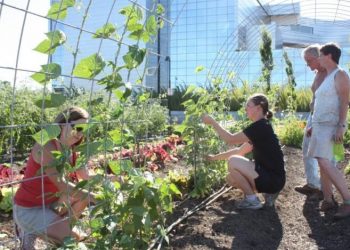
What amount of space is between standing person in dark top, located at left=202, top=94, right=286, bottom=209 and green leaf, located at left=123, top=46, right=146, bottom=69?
1598 millimetres

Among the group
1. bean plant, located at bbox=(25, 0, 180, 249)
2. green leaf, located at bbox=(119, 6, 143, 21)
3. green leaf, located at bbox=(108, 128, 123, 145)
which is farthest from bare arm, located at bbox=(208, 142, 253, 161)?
green leaf, located at bbox=(119, 6, 143, 21)

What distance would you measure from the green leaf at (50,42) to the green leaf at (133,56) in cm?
43

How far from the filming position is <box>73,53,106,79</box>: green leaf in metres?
2.02

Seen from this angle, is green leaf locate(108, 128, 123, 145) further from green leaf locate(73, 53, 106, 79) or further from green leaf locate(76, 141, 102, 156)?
green leaf locate(73, 53, 106, 79)

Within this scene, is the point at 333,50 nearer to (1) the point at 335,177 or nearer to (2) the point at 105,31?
(1) the point at 335,177

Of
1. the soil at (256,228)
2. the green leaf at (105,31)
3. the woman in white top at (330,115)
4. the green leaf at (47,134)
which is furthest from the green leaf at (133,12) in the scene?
the woman in white top at (330,115)

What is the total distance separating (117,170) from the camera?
233 centimetres

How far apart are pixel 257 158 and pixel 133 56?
6.33 feet

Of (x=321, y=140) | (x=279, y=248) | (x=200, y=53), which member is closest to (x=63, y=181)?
(x=279, y=248)

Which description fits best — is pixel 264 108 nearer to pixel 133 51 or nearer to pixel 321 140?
pixel 321 140

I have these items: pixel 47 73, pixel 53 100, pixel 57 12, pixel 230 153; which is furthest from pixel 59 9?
pixel 230 153

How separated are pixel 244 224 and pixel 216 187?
119 cm

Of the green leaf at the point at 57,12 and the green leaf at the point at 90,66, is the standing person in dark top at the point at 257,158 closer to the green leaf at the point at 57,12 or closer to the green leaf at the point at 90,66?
the green leaf at the point at 90,66

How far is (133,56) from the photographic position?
2203 millimetres
